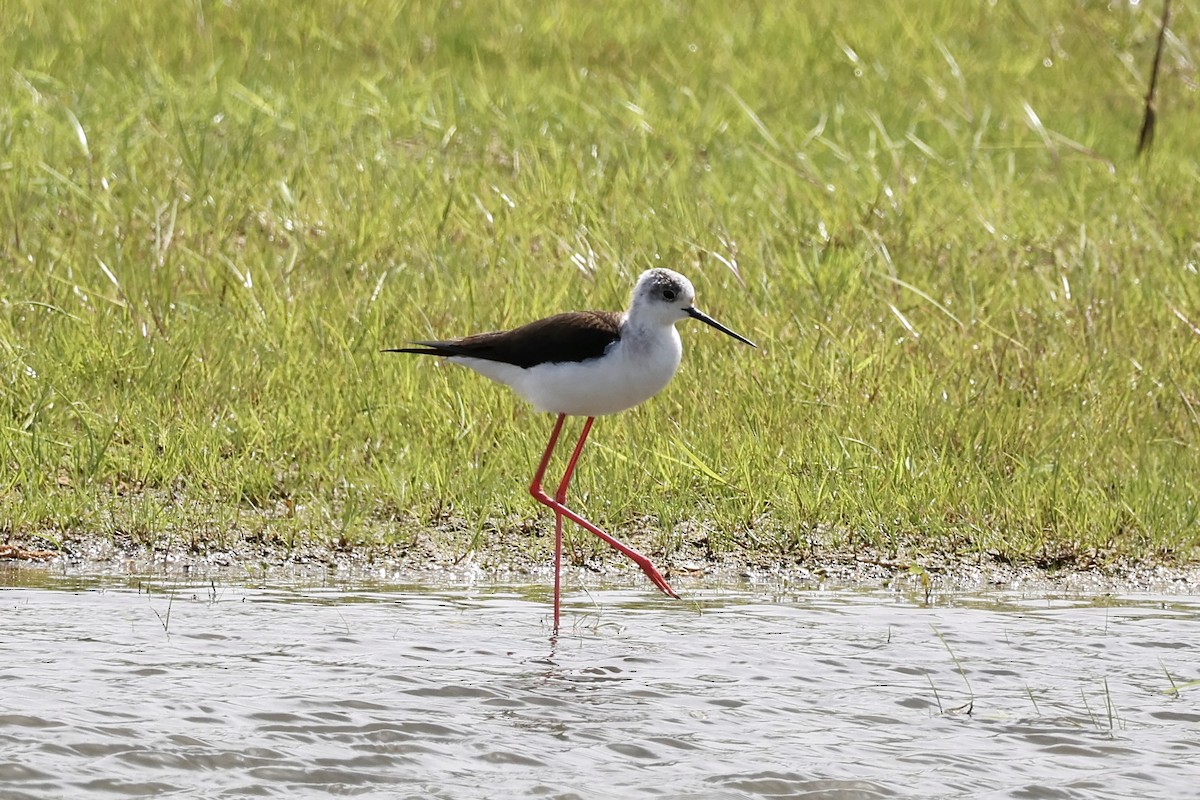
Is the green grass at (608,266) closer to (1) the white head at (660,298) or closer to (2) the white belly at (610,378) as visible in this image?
(2) the white belly at (610,378)

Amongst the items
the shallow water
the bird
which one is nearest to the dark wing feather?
the bird

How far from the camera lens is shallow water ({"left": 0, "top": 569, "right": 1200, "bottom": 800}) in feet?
13.2

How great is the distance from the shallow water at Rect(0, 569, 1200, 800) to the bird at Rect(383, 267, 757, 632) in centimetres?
55

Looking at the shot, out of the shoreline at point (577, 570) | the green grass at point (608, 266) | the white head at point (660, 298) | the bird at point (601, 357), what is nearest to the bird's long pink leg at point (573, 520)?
the bird at point (601, 357)

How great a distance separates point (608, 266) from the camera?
8.46 metres

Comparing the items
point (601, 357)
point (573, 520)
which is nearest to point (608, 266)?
point (573, 520)

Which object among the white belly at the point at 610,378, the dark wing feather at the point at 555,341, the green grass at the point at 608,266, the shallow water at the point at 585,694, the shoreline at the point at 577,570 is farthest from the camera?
the green grass at the point at 608,266

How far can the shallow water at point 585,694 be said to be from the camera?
4.03 m

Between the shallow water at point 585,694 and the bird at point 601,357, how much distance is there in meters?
0.55

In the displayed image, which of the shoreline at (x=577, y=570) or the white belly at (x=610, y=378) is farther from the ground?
the white belly at (x=610, y=378)

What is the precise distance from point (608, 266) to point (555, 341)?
8.80ft

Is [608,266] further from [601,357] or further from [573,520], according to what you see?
[601,357]

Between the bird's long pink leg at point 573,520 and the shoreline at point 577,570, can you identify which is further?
the shoreline at point 577,570

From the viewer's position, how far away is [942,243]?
29.7 ft
